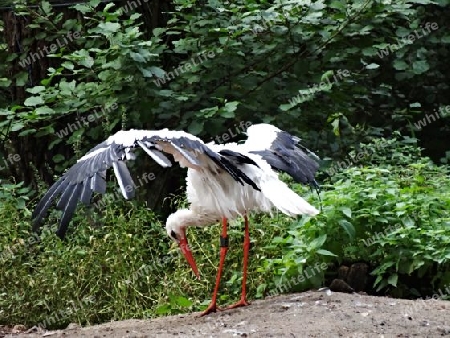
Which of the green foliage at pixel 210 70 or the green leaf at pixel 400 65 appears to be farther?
the green leaf at pixel 400 65

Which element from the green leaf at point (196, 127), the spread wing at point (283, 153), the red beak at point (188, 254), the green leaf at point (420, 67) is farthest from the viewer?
the green leaf at point (420, 67)

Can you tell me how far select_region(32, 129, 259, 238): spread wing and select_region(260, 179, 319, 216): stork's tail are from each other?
0.55ft

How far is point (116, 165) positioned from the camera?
486cm

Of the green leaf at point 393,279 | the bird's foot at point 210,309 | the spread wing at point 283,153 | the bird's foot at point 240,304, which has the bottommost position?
the green leaf at point 393,279

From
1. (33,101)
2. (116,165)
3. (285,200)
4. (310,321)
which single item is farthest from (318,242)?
(33,101)

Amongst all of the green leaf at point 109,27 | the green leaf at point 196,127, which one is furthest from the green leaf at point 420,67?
the green leaf at point 109,27

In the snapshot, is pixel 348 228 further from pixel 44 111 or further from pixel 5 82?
pixel 5 82

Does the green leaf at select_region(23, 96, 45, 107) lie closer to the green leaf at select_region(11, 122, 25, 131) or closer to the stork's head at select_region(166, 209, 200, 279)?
the green leaf at select_region(11, 122, 25, 131)

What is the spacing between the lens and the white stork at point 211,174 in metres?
4.90

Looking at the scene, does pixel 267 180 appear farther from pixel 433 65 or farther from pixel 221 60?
pixel 433 65

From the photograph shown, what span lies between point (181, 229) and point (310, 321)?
1.52 m

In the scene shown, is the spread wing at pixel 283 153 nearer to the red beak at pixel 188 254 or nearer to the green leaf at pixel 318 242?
the green leaf at pixel 318 242

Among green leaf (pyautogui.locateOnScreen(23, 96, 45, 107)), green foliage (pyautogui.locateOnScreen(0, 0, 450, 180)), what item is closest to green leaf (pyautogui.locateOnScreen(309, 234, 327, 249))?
green foliage (pyautogui.locateOnScreen(0, 0, 450, 180))

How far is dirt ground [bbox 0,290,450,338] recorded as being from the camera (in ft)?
16.8
